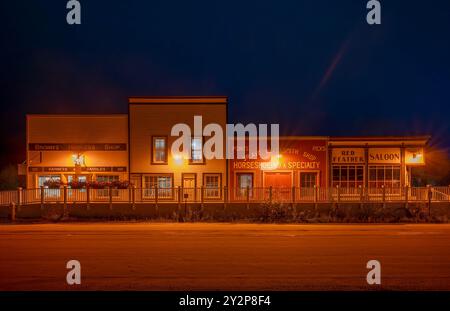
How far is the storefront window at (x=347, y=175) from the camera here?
3341cm

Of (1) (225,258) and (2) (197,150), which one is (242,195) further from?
(1) (225,258)

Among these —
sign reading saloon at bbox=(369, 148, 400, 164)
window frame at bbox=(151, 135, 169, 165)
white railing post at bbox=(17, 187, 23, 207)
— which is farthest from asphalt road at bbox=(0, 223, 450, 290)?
sign reading saloon at bbox=(369, 148, 400, 164)

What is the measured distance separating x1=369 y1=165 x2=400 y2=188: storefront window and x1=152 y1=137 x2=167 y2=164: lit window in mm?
15830

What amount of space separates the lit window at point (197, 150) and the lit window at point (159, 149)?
Result: 6.79ft

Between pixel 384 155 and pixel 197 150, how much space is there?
47.0 feet

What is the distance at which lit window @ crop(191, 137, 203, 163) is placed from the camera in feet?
104

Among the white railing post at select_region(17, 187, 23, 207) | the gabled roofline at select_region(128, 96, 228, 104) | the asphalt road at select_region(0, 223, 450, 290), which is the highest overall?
the gabled roofline at select_region(128, 96, 228, 104)

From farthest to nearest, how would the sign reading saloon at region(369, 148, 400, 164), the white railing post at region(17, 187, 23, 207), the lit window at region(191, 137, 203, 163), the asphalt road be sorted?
the sign reading saloon at region(369, 148, 400, 164), the lit window at region(191, 137, 203, 163), the white railing post at region(17, 187, 23, 207), the asphalt road

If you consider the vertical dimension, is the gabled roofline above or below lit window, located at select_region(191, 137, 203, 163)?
above

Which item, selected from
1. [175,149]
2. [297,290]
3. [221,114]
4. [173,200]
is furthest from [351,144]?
[297,290]

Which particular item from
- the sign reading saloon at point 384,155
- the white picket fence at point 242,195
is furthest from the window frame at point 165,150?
the sign reading saloon at point 384,155

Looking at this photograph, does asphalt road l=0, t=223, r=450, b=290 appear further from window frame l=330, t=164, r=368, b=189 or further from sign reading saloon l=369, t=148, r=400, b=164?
sign reading saloon l=369, t=148, r=400, b=164

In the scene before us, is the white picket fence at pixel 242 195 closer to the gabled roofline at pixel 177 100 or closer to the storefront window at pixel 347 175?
the storefront window at pixel 347 175
